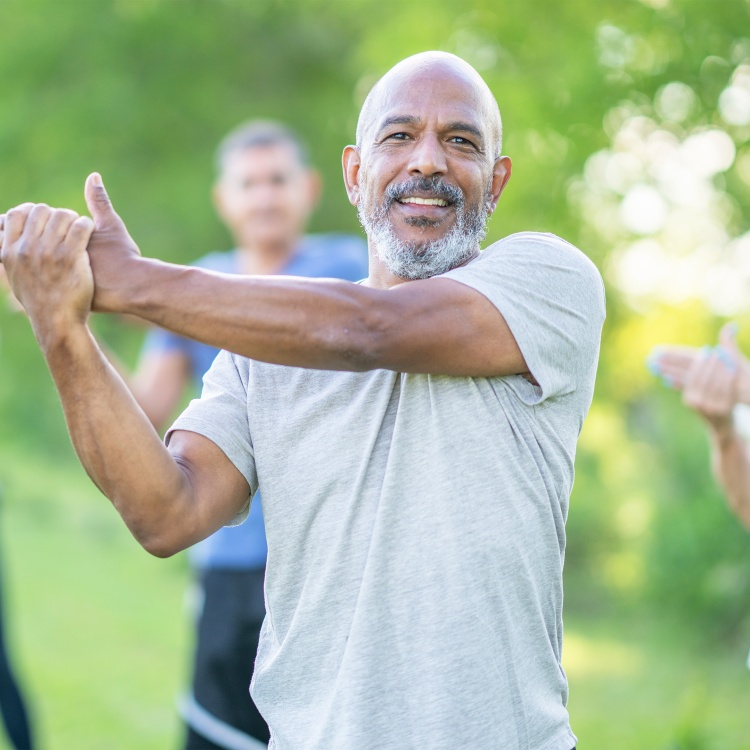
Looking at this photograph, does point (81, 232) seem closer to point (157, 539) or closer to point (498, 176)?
point (157, 539)

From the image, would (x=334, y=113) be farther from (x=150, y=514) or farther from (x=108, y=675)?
(x=150, y=514)

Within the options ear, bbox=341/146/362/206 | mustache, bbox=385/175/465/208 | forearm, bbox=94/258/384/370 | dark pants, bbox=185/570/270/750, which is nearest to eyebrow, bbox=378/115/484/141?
mustache, bbox=385/175/465/208

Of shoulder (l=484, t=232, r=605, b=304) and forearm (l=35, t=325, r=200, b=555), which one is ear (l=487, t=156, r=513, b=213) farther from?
forearm (l=35, t=325, r=200, b=555)

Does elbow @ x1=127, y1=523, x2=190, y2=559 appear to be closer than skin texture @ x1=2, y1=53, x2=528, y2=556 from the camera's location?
No

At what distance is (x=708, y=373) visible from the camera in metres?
4.12

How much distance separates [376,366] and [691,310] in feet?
19.1

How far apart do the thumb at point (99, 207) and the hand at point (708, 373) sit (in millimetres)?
2231

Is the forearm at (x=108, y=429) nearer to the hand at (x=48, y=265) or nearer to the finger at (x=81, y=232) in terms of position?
the hand at (x=48, y=265)

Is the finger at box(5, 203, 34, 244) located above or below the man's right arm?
above

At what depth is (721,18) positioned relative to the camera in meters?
5.13

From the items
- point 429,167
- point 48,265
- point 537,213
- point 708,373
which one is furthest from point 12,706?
point 429,167

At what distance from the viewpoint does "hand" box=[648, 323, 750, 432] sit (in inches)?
162

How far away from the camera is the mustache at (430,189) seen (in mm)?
2561

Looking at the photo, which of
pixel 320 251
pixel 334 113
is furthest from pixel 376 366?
pixel 334 113
